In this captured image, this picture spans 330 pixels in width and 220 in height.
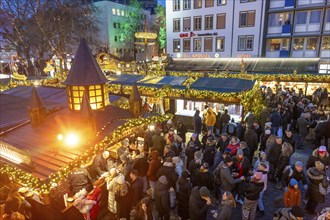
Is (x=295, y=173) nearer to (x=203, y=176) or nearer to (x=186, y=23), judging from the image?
(x=203, y=176)

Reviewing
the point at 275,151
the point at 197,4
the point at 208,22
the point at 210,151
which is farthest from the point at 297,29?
the point at 210,151

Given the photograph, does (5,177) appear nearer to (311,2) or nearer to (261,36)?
(261,36)

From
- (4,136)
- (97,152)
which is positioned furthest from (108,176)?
(4,136)

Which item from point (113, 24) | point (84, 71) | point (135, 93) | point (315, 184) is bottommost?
point (315, 184)

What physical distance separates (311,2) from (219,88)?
2129cm

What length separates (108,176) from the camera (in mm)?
8266

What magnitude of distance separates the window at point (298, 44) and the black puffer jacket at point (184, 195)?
30197 mm

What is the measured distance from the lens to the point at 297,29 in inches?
1200

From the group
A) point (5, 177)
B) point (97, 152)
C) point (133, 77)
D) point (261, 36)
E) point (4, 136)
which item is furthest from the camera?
point (261, 36)

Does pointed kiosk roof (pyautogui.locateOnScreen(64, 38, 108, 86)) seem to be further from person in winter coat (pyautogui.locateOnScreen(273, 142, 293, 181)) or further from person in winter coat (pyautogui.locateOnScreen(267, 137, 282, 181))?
person in winter coat (pyautogui.locateOnScreen(273, 142, 293, 181))

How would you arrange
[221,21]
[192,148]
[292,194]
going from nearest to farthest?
[292,194], [192,148], [221,21]

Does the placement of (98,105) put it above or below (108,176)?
above

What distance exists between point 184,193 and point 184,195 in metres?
0.08

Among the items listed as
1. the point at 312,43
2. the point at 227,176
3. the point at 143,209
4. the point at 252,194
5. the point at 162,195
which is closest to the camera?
the point at 143,209
